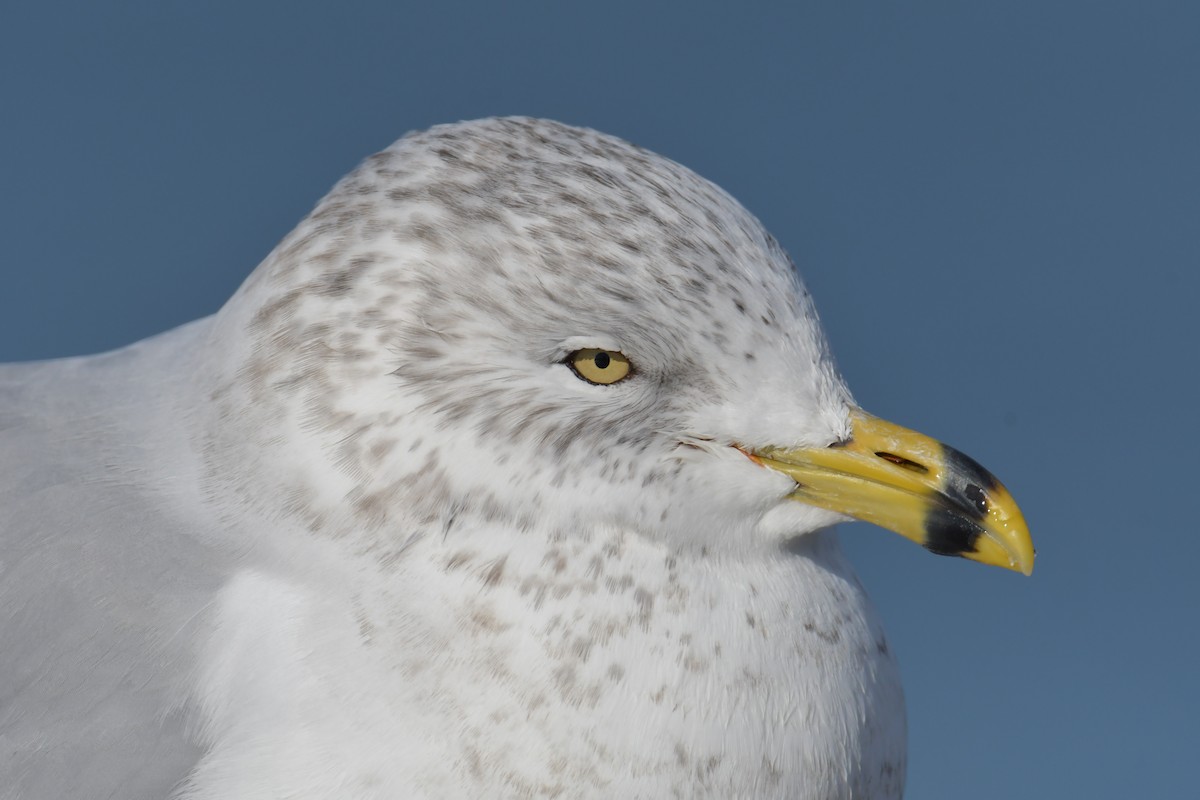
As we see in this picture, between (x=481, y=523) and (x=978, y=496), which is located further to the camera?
(x=978, y=496)

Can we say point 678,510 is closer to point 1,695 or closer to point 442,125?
point 442,125

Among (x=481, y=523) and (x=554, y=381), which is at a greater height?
(x=554, y=381)

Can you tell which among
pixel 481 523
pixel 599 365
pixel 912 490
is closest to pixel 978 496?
pixel 912 490

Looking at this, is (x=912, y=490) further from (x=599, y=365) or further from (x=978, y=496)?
(x=599, y=365)

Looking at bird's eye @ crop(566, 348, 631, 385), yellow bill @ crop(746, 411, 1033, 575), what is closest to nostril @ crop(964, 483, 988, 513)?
yellow bill @ crop(746, 411, 1033, 575)

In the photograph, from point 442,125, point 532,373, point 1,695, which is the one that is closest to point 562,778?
point 532,373

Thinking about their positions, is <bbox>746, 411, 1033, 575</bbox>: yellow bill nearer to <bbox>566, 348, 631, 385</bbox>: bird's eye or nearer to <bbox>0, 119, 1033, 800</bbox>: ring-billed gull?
<bbox>0, 119, 1033, 800</bbox>: ring-billed gull

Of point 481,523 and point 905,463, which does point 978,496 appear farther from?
point 481,523

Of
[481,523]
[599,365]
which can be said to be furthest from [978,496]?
[481,523]
